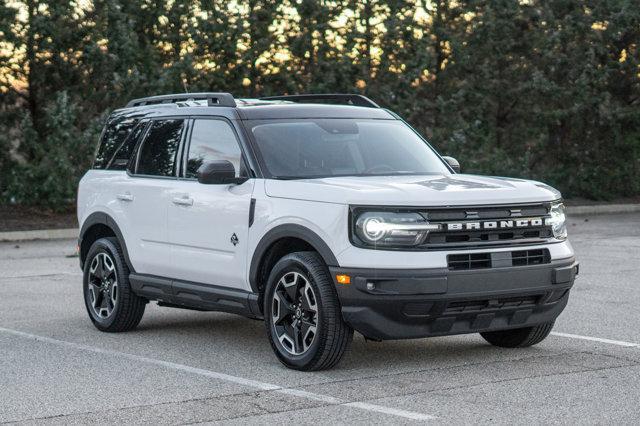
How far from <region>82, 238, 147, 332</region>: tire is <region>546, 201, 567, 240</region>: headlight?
3.70m

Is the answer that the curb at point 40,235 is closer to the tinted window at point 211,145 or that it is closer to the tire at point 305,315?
the tinted window at point 211,145

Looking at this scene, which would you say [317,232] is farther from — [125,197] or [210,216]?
[125,197]

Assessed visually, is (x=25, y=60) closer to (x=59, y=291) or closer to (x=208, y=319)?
(x=59, y=291)

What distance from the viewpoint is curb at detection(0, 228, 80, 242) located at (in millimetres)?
23312

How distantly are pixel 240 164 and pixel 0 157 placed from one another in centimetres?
1821

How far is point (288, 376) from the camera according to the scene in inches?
330

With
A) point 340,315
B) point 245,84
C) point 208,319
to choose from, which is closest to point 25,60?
point 245,84

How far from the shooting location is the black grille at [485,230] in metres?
8.20

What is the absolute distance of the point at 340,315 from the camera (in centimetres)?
826

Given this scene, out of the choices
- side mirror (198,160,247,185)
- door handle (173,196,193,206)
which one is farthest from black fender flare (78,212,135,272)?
side mirror (198,160,247,185)

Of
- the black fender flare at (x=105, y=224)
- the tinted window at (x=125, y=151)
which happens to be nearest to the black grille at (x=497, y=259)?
the black fender flare at (x=105, y=224)

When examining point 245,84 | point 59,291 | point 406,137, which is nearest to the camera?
point 406,137

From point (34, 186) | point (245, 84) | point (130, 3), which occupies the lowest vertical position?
point (34, 186)

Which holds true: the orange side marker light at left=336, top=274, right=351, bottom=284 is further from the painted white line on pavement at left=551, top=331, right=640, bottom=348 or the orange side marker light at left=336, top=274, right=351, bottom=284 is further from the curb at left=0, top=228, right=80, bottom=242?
the curb at left=0, top=228, right=80, bottom=242
